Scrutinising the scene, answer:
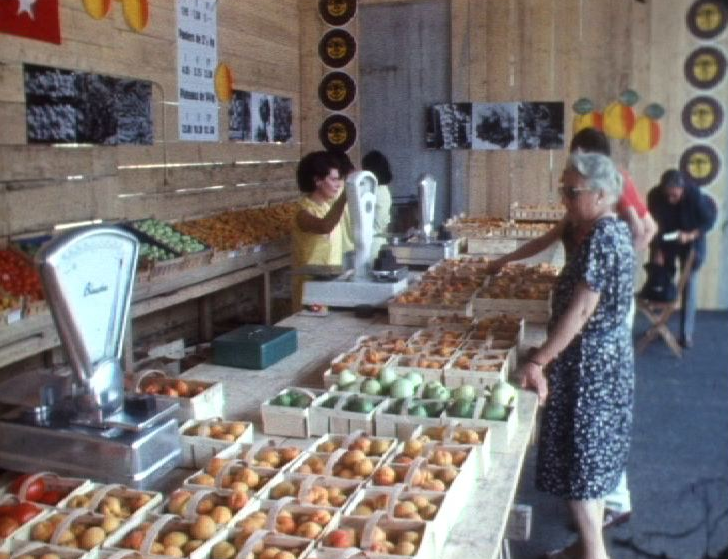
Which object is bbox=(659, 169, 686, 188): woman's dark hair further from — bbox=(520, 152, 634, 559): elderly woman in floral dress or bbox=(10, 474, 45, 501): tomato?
bbox=(10, 474, 45, 501): tomato

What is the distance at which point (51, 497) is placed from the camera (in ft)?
6.16

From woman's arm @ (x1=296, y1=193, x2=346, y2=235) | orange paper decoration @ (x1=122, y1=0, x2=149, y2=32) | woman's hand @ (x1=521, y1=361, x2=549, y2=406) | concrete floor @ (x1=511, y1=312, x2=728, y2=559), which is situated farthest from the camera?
orange paper decoration @ (x1=122, y1=0, x2=149, y2=32)

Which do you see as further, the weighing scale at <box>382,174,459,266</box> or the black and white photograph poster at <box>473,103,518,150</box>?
the black and white photograph poster at <box>473,103,518,150</box>

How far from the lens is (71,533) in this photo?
169 centimetres

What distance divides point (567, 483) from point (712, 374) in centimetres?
388

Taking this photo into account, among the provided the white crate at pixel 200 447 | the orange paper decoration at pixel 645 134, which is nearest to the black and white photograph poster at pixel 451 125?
the orange paper decoration at pixel 645 134

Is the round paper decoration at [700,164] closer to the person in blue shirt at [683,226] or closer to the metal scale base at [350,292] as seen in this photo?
the person in blue shirt at [683,226]

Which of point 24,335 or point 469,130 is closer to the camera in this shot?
point 24,335

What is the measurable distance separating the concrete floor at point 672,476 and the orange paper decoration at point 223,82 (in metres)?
4.08

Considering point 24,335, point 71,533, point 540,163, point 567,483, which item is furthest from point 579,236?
point 540,163

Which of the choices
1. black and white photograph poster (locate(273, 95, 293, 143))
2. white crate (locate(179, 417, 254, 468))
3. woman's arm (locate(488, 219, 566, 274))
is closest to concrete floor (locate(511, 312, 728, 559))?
woman's arm (locate(488, 219, 566, 274))

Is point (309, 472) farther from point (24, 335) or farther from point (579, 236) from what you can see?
point (24, 335)

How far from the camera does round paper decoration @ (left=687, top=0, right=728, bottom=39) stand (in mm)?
8469

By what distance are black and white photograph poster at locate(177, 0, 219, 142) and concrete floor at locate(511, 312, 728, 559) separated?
389 centimetres
